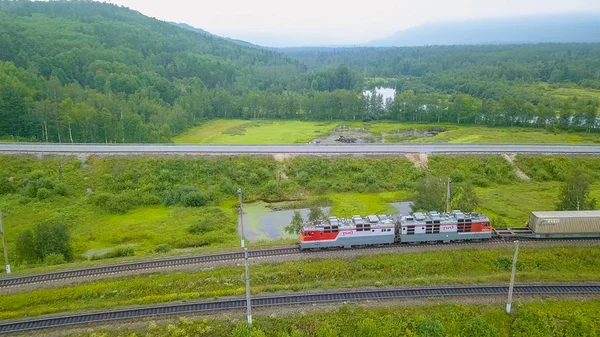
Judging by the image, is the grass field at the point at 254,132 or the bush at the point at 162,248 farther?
the grass field at the point at 254,132

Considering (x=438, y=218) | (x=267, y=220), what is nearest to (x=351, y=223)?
(x=438, y=218)

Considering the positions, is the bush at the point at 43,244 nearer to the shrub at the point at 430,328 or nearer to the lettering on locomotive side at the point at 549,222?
the shrub at the point at 430,328

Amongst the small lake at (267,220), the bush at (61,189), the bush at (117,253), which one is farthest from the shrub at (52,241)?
the bush at (61,189)

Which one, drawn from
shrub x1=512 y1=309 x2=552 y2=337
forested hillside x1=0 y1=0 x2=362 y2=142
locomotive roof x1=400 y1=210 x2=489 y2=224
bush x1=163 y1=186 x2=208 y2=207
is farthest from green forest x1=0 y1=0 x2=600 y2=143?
shrub x1=512 y1=309 x2=552 y2=337

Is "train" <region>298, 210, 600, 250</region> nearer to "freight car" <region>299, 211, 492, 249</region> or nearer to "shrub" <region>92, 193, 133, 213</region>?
"freight car" <region>299, 211, 492, 249</region>

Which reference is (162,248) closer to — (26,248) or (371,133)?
(26,248)

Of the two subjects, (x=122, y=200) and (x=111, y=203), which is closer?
Result: (x=111, y=203)
